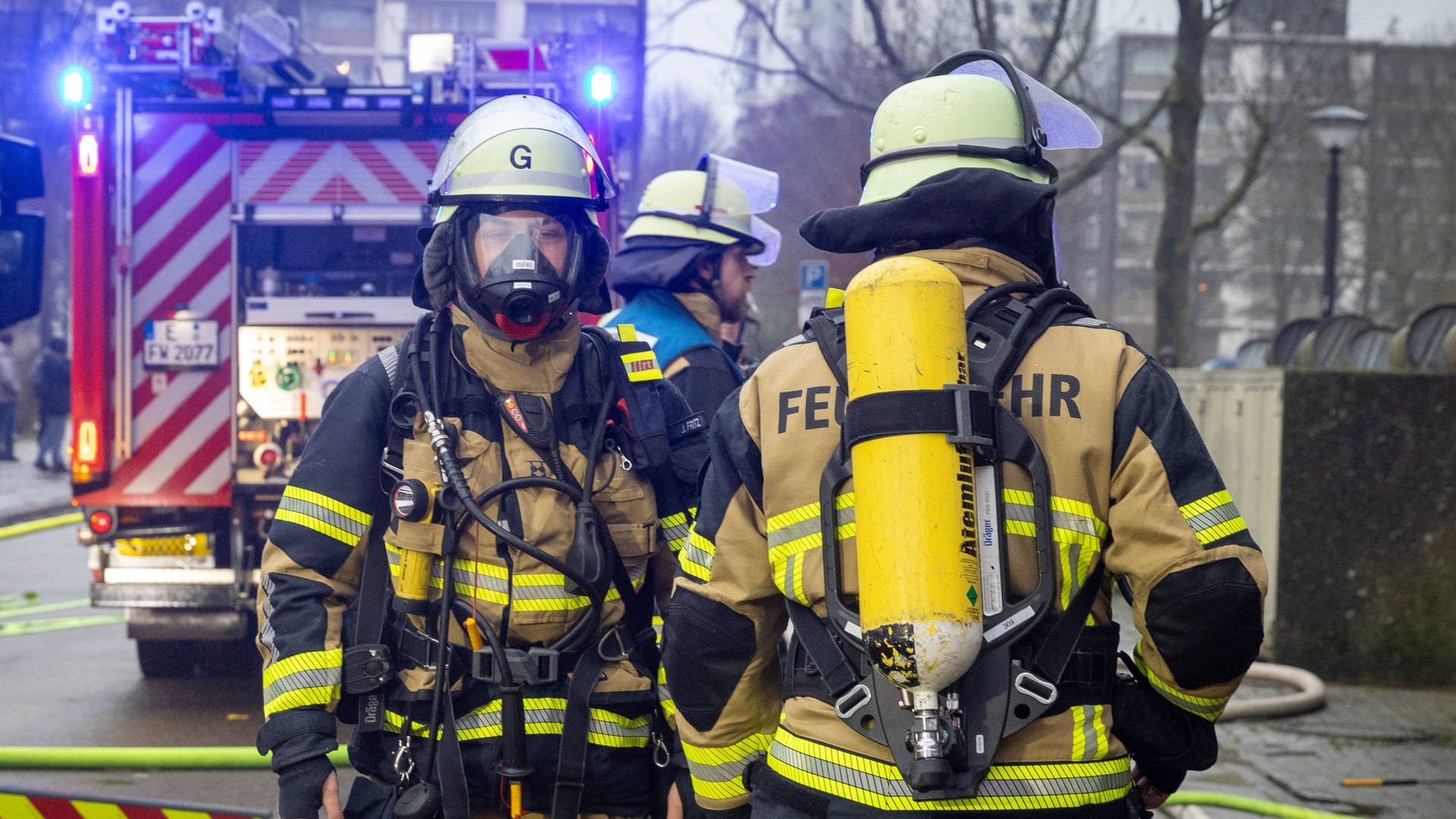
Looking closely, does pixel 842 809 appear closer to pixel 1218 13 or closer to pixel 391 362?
pixel 391 362

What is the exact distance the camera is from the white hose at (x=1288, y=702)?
7.03m

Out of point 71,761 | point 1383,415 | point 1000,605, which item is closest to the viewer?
point 1000,605

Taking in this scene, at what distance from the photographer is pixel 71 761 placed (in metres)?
5.89

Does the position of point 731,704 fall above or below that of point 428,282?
below

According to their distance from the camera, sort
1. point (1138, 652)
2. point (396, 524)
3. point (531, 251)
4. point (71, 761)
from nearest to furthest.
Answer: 1. point (1138, 652)
2. point (396, 524)
3. point (531, 251)
4. point (71, 761)

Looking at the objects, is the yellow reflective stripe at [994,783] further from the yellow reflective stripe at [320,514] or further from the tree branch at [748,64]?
the tree branch at [748,64]

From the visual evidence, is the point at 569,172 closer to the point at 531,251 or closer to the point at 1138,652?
the point at 531,251

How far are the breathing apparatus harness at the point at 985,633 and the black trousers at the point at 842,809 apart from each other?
44 millimetres

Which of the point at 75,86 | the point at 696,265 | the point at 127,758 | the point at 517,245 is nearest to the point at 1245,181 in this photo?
the point at 75,86

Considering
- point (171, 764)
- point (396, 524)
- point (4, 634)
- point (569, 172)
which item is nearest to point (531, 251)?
point (569, 172)

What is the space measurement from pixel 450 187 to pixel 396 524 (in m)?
0.76

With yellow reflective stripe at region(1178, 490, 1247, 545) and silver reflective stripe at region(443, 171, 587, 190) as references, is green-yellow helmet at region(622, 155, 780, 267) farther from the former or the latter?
yellow reflective stripe at region(1178, 490, 1247, 545)

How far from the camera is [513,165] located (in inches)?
128

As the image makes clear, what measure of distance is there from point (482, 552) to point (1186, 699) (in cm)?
137
